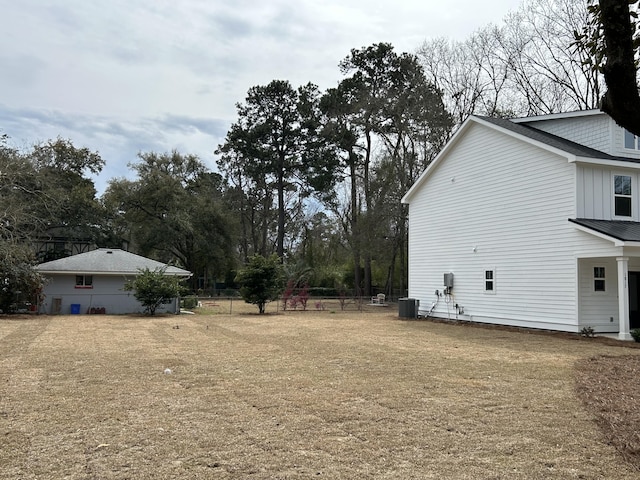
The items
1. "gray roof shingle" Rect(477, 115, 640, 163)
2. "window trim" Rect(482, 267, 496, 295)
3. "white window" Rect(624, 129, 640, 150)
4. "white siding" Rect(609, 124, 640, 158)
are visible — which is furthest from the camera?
"window trim" Rect(482, 267, 496, 295)

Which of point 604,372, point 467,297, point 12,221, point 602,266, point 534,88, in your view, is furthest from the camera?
point 534,88

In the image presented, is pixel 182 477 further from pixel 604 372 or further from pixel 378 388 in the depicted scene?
pixel 604 372

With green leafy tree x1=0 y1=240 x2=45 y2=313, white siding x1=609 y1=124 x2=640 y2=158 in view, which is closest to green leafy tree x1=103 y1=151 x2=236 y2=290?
green leafy tree x1=0 y1=240 x2=45 y2=313

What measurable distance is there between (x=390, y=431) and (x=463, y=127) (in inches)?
653

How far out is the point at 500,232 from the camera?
A: 18.3 m

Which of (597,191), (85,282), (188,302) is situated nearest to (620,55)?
(597,191)

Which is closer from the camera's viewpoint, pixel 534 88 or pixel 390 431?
pixel 390 431

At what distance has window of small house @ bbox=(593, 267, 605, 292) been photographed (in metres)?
16.1

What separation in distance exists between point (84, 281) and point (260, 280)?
8.50 m

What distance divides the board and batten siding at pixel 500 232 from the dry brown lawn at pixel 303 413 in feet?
13.8

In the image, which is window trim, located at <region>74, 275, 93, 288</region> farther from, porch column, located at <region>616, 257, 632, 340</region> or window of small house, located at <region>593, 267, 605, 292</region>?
porch column, located at <region>616, 257, 632, 340</region>

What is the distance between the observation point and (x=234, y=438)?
5262mm

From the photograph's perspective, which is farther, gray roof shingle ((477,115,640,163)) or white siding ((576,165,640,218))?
gray roof shingle ((477,115,640,163))

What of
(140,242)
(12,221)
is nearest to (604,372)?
(12,221)
